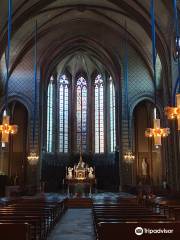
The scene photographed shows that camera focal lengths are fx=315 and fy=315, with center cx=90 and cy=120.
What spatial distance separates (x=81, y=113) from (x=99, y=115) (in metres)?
2.50

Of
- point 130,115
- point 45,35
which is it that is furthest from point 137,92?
point 45,35

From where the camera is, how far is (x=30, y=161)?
31312 mm

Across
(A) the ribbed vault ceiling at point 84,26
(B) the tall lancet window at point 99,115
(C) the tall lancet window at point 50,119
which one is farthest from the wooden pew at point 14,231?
(B) the tall lancet window at point 99,115

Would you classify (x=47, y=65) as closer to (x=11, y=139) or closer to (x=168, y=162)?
(x=11, y=139)

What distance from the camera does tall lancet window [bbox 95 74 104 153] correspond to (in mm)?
40688

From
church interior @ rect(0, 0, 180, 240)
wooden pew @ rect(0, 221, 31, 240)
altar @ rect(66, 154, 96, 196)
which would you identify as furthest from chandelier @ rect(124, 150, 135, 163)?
wooden pew @ rect(0, 221, 31, 240)

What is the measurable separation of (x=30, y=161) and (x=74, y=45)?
45.2ft

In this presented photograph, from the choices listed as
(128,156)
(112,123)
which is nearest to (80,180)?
(128,156)

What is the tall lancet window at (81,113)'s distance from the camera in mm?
41312

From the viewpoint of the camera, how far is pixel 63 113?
4116 cm

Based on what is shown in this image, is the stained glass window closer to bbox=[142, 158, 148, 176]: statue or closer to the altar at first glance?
the altar

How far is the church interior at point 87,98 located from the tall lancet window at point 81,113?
0.13 meters

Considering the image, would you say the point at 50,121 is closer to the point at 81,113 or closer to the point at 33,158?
the point at 81,113

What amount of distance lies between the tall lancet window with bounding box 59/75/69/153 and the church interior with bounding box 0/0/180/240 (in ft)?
0.43
